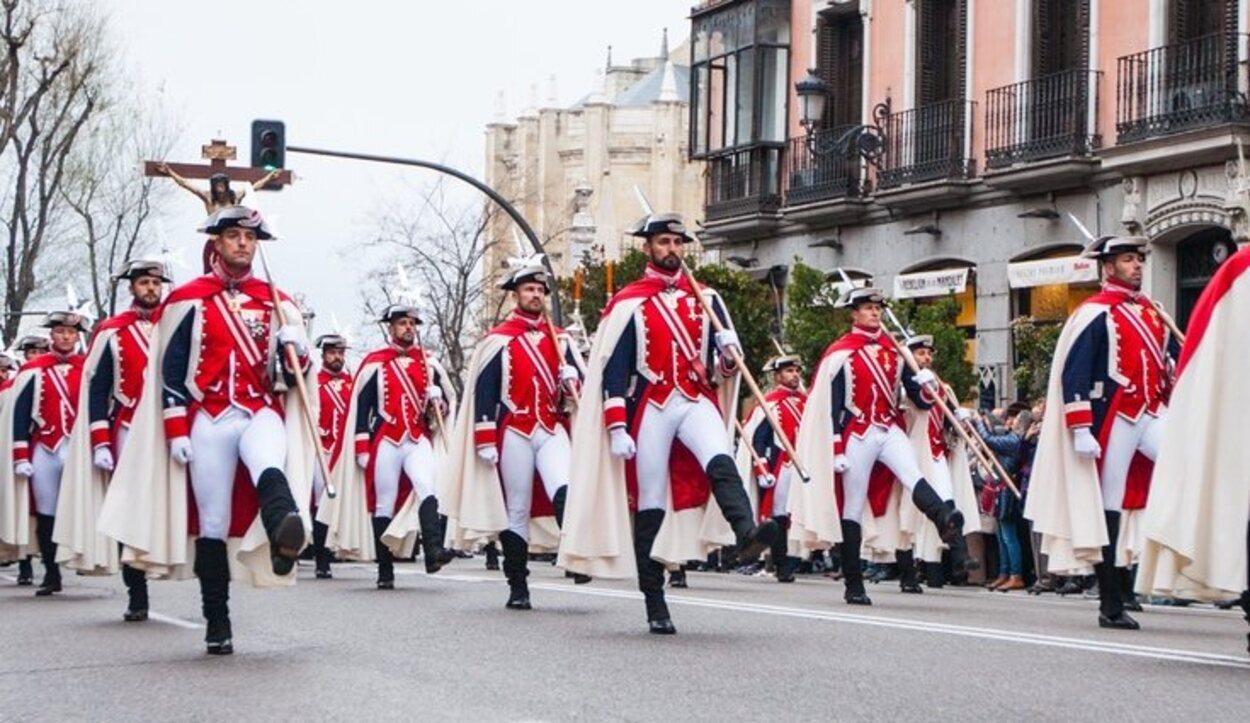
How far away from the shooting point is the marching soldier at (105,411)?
16.0 meters

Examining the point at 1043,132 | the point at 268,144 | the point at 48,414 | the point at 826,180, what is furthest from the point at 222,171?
the point at 826,180

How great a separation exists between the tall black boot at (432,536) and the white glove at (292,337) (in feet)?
18.7

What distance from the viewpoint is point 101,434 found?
16000mm

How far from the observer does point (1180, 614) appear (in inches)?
669

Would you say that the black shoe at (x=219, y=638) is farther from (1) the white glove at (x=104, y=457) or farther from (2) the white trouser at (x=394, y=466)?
(2) the white trouser at (x=394, y=466)

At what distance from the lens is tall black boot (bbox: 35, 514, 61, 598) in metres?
18.7

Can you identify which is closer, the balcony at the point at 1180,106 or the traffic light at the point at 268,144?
the balcony at the point at 1180,106

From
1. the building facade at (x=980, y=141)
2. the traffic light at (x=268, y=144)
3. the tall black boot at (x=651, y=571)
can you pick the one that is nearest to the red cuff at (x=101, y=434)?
the tall black boot at (x=651, y=571)

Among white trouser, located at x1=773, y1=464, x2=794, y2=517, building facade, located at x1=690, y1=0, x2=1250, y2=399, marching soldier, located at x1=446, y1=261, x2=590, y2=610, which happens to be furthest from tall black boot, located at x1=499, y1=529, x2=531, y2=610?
building facade, located at x1=690, y1=0, x2=1250, y2=399

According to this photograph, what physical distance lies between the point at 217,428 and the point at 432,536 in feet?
20.2

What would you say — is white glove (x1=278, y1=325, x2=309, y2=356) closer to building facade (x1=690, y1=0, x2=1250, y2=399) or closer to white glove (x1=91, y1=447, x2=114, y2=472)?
white glove (x1=91, y1=447, x2=114, y2=472)

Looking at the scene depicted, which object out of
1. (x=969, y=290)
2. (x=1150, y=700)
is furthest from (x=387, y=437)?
(x=969, y=290)

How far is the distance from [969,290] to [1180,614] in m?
19.1

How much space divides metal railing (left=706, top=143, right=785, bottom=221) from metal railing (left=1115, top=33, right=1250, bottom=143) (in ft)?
32.8
